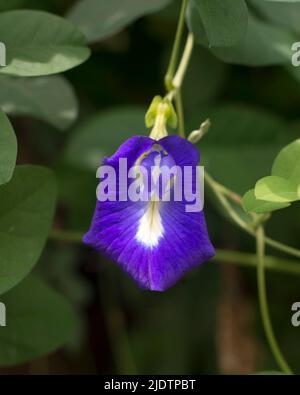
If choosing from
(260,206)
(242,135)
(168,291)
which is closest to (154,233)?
(260,206)

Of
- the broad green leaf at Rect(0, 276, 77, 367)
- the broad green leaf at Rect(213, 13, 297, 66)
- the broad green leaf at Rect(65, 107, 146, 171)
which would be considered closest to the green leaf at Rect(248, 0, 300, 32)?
the broad green leaf at Rect(213, 13, 297, 66)

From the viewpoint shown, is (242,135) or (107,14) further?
(242,135)

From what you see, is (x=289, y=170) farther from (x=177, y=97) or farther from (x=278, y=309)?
(x=278, y=309)

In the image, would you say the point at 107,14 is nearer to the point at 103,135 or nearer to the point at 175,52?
the point at 103,135

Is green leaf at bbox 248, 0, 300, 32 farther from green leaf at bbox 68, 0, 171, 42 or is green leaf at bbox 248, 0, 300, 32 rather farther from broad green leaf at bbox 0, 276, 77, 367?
broad green leaf at bbox 0, 276, 77, 367

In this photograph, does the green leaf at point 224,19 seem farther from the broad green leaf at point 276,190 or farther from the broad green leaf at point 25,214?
the broad green leaf at point 25,214

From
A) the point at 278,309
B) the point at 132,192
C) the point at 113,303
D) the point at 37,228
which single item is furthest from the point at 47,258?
the point at 132,192

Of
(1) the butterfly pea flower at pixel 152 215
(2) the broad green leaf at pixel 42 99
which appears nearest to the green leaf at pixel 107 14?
(2) the broad green leaf at pixel 42 99
